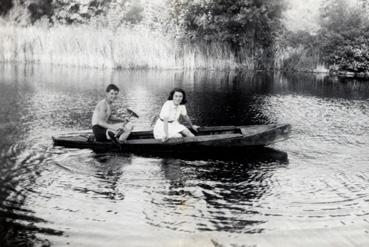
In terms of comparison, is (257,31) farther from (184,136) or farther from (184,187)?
(184,187)

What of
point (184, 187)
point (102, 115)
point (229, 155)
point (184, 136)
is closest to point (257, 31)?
point (184, 136)

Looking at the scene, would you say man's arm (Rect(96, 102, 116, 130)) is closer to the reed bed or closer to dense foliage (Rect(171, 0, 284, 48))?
the reed bed

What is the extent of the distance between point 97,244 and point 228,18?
67.9 feet

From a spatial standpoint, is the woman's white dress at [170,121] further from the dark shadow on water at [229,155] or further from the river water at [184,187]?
the river water at [184,187]

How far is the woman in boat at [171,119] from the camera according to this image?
9.51 m

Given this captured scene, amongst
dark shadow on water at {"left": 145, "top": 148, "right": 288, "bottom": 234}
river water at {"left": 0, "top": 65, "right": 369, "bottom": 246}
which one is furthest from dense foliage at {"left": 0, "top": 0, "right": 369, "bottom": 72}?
dark shadow on water at {"left": 145, "top": 148, "right": 288, "bottom": 234}

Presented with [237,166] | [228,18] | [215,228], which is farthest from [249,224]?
A: [228,18]

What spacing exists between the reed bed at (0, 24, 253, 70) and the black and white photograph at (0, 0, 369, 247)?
0.06 meters

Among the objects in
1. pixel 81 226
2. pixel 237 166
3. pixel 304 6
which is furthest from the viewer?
pixel 304 6

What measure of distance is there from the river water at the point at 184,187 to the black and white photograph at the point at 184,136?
31 mm

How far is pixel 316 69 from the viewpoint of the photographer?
85.5 feet

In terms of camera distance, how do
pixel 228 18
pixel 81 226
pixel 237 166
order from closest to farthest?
pixel 81 226 → pixel 237 166 → pixel 228 18

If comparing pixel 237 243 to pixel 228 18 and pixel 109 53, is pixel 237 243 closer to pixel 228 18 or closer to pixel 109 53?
pixel 109 53

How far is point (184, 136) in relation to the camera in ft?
32.5
